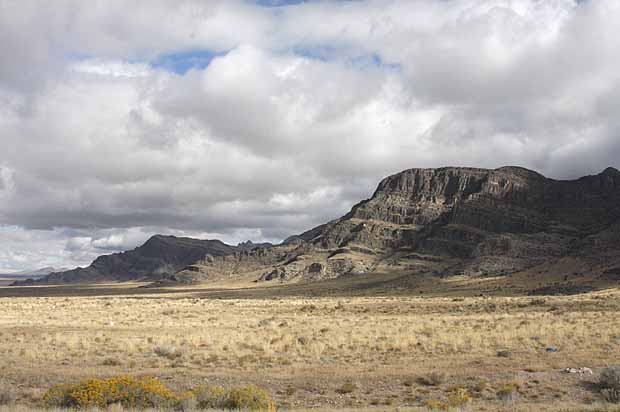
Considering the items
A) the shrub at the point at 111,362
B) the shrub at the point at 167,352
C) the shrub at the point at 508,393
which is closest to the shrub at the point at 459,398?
the shrub at the point at 508,393

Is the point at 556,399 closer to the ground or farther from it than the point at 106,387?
closer to the ground

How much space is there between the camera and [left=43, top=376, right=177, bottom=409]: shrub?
14633 millimetres

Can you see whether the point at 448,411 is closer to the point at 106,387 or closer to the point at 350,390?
the point at 350,390

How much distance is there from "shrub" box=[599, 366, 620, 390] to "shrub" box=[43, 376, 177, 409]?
12.6 m

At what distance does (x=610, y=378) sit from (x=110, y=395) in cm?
1434

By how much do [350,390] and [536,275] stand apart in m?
128

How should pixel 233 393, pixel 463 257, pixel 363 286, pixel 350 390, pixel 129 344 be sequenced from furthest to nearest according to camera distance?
pixel 463 257, pixel 363 286, pixel 129 344, pixel 350 390, pixel 233 393

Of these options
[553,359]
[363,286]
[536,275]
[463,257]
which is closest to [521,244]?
[463,257]

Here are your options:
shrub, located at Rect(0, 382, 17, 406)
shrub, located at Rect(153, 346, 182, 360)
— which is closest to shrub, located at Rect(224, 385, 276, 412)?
shrub, located at Rect(0, 382, 17, 406)

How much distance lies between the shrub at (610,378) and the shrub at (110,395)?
12.6m

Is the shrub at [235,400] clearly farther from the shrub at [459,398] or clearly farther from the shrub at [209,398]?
the shrub at [459,398]

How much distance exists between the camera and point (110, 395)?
1487 centimetres

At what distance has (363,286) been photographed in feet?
493

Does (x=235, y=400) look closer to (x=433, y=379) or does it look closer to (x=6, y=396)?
(x=6, y=396)
